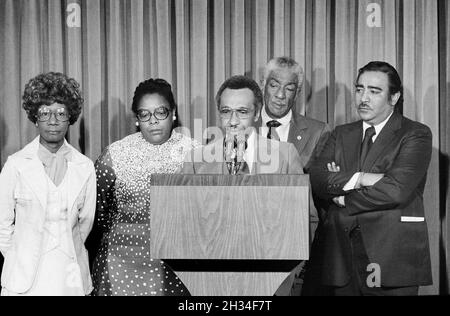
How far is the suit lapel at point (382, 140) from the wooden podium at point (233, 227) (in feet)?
3.82

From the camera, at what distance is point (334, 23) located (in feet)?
12.7

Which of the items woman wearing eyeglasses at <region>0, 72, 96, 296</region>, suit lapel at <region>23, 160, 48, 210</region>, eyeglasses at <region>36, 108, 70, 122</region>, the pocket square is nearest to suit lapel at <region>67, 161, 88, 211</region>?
woman wearing eyeglasses at <region>0, 72, 96, 296</region>

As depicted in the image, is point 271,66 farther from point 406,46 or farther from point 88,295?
point 88,295

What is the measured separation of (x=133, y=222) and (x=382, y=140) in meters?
1.33

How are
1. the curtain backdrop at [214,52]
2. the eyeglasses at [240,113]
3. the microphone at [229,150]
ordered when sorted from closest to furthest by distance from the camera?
the microphone at [229,150] → the eyeglasses at [240,113] → the curtain backdrop at [214,52]

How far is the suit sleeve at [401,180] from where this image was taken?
10.9 feet

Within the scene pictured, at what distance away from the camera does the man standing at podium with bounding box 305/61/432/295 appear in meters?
3.38

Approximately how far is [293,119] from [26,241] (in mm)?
1572

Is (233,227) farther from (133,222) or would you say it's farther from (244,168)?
(133,222)

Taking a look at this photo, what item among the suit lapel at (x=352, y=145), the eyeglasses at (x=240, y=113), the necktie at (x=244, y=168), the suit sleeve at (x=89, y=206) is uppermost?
the eyeglasses at (x=240, y=113)

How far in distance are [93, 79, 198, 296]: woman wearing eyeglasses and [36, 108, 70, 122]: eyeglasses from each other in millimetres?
394

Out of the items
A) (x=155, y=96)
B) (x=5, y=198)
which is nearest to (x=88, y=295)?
(x=5, y=198)

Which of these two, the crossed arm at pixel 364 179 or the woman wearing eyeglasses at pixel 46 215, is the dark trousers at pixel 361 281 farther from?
the woman wearing eyeglasses at pixel 46 215

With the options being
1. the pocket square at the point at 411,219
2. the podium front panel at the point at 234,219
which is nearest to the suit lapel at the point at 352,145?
the pocket square at the point at 411,219
